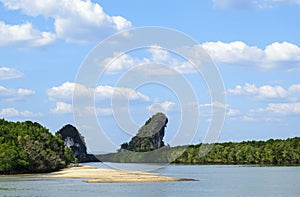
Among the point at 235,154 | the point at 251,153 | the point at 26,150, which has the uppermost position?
the point at 235,154

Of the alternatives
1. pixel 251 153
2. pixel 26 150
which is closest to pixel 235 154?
pixel 251 153

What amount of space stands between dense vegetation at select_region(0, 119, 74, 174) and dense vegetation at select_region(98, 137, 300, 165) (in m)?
69.6

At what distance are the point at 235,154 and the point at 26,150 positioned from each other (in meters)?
96.0

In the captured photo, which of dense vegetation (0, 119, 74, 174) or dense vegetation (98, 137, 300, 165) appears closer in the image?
dense vegetation (0, 119, 74, 174)

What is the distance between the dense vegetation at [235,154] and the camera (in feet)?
560

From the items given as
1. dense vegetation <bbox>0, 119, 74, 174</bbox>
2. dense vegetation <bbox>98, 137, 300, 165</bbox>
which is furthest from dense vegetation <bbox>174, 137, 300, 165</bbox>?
dense vegetation <bbox>0, 119, 74, 174</bbox>

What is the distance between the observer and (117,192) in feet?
203

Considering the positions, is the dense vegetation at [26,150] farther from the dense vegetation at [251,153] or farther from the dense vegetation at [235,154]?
the dense vegetation at [251,153]

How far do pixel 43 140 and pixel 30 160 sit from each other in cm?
1400

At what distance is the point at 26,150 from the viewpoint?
340 feet

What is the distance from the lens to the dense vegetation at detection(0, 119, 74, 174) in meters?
97.9

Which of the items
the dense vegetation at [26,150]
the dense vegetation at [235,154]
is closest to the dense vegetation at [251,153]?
the dense vegetation at [235,154]

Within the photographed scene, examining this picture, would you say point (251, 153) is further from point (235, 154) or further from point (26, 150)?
point (26, 150)

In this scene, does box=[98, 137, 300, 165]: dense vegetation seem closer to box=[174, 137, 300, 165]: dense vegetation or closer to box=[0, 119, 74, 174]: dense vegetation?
box=[174, 137, 300, 165]: dense vegetation
